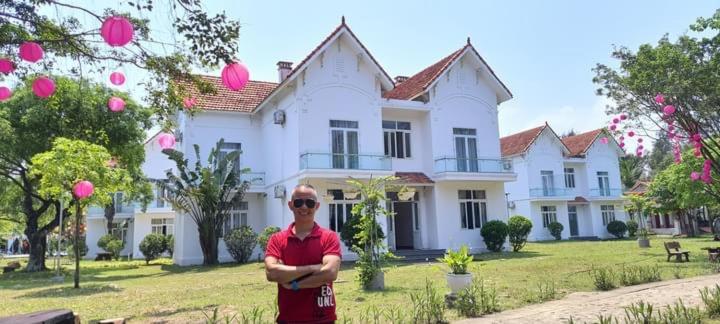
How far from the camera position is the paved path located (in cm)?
704

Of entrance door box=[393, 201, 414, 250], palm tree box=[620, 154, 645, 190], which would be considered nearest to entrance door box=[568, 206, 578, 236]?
palm tree box=[620, 154, 645, 190]

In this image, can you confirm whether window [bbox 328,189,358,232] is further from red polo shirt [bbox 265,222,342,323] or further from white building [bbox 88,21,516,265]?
red polo shirt [bbox 265,222,342,323]

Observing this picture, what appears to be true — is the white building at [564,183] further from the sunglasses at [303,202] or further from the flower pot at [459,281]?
the sunglasses at [303,202]

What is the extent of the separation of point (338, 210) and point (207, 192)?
16.9 feet

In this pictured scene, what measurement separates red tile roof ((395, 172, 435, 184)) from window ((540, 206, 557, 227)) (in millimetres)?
16342

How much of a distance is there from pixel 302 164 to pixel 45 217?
21.2 meters

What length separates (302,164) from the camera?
727 inches

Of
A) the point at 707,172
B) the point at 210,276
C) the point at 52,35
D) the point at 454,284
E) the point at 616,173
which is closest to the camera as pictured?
the point at 52,35

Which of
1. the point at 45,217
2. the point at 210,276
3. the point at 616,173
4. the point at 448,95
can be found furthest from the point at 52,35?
the point at 616,173

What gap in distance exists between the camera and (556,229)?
33.1 m

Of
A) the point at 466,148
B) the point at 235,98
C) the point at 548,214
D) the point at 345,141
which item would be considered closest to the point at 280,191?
the point at 345,141

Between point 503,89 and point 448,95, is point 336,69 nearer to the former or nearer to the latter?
point 448,95

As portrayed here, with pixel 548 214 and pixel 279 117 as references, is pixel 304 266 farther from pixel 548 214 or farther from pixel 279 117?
pixel 548 214

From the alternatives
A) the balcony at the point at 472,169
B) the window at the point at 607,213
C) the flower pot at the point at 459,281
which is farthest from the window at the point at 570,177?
the flower pot at the point at 459,281
